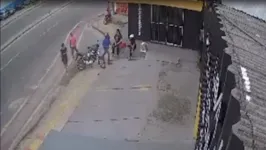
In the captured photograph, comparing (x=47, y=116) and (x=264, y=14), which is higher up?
(x=264, y=14)

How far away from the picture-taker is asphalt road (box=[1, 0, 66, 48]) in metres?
22.0

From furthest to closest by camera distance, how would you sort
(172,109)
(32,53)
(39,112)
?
(32,53), (39,112), (172,109)

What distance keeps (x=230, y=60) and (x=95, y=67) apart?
11.8 meters

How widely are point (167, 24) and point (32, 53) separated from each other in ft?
19.1

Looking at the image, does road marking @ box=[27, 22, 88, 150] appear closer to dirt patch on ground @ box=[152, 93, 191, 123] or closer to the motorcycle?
dirt patch on ground @ box=[152, 93, 191, 123]

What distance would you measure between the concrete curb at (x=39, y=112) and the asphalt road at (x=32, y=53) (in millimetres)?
755

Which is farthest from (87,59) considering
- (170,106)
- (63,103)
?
(170,106)

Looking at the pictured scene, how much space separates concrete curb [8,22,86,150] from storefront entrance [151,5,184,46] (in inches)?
179

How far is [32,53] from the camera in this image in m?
19.3

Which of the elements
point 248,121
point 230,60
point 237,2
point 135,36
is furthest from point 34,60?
point 248,121

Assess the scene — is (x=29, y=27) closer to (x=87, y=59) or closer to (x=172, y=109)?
(x=87, y=59)

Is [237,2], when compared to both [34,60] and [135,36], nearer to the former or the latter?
[135,36]

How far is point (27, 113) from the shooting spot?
14109 millimetres

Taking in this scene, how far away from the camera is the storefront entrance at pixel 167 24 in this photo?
59.0 feet
